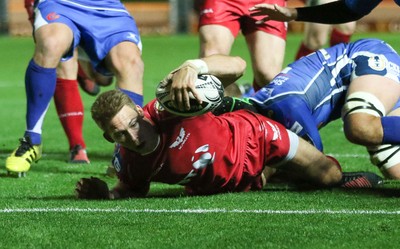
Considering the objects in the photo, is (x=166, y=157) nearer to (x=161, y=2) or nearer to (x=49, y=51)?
(x=49, y=51)

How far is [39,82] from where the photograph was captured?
609 centimetres

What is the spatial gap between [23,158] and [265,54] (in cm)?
195

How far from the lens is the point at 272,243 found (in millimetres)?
3807

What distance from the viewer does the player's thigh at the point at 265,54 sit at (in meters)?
7.01

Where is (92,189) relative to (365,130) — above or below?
below

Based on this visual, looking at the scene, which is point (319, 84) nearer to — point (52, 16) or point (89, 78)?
Answer: point (52, 16)

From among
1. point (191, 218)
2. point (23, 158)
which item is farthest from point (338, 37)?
point (191, 218)

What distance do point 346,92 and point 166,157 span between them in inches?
48.0

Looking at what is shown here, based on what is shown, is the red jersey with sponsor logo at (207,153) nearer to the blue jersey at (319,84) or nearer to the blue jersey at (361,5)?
the blue jersey at (319,84)

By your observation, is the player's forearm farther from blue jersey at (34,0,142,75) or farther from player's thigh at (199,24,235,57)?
blue jersey at (34,0,142,75)

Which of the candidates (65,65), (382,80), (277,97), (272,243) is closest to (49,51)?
(65,65)

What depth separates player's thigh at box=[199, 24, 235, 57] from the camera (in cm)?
666

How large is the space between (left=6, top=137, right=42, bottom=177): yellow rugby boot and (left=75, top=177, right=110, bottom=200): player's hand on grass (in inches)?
44.3

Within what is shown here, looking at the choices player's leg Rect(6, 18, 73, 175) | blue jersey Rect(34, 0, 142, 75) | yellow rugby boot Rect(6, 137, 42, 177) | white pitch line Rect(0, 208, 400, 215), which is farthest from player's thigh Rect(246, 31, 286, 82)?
white pitch line Rect(0, 208, 400, 215)
